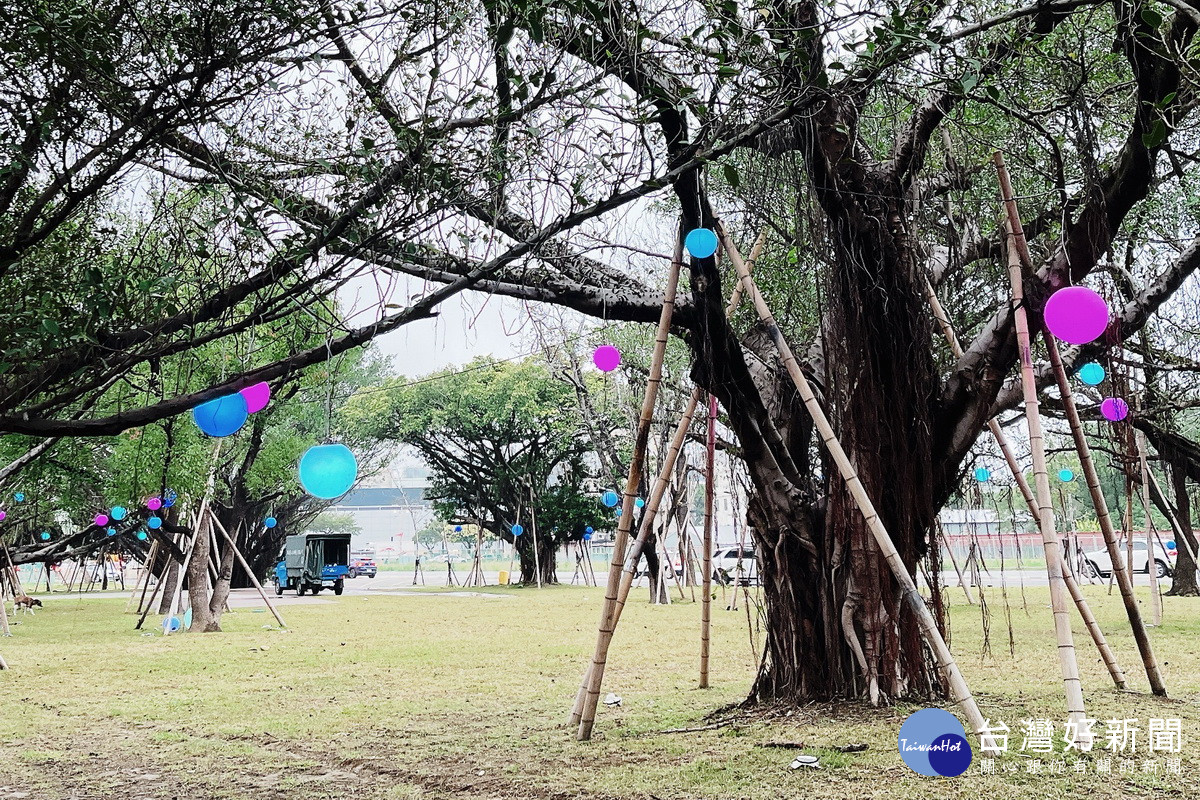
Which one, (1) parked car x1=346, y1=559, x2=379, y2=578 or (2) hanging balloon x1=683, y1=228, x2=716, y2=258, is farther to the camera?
(1) parked car x1=346, y1=559, x2=379, y2=578

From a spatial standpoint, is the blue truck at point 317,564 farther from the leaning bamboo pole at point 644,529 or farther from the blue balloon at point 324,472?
the leaning bamboo pole at point 644,529

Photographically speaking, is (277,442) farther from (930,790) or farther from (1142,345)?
(930,790)

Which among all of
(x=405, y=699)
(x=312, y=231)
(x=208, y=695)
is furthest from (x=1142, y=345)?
(x=208, y=695)

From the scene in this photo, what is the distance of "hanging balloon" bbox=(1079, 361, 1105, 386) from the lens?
634 cm

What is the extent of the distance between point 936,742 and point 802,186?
2.81 m

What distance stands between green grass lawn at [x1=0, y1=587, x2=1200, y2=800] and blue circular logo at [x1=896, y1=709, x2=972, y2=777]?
0.37 feet

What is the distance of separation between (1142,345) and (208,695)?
8.40 meters

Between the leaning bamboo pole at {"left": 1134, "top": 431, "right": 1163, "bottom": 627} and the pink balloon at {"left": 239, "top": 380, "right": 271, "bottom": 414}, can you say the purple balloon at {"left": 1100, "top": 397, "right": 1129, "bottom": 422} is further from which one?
the pink balloon at {"left": 239, "top": 380, "right": 271, "bottom": 414}

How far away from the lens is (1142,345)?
28.2ft

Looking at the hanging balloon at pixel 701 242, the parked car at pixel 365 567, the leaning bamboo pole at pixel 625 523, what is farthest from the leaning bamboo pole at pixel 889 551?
the parked car at pixel 365 567

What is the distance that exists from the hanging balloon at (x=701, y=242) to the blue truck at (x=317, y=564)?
25.3 meters

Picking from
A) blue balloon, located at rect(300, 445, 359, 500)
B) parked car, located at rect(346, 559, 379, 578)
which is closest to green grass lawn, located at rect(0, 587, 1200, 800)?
blue balloon, located at rect(300, 445, 359, 500)

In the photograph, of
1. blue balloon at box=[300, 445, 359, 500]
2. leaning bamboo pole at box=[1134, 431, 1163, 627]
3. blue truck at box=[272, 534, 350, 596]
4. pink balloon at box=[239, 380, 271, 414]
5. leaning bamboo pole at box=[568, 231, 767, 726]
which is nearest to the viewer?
pink balloon at box=[239, 380, 271, 414]

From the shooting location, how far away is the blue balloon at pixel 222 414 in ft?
15.1
